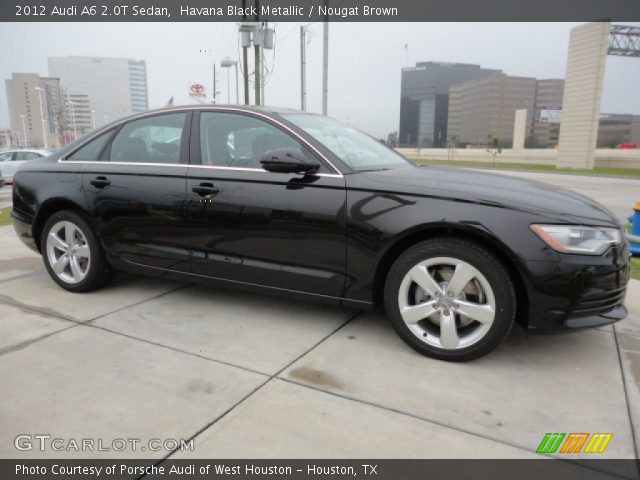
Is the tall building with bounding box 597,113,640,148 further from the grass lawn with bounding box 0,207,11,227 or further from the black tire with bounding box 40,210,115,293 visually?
the black tire with bounding box 40,210,115,293

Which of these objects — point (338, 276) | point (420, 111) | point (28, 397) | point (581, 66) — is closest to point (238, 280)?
point (338, 276)

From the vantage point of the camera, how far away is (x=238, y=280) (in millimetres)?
3506

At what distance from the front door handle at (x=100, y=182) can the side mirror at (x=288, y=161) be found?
1518mm

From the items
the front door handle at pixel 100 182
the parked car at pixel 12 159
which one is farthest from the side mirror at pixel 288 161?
the parked car at pixel 12 159

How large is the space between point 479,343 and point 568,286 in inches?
23.1

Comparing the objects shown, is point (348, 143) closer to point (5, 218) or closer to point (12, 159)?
point (5, 218)

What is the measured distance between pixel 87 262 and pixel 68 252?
0.19m

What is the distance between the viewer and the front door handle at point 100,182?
3893mm

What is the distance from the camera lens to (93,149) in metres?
4.12

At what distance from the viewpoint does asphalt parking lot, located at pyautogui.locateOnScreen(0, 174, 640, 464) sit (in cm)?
221

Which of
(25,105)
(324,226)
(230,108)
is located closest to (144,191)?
→ (230,108)

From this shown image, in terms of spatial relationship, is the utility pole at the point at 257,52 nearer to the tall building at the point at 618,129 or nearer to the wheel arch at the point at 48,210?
the wheel arch at the point at 48,210
